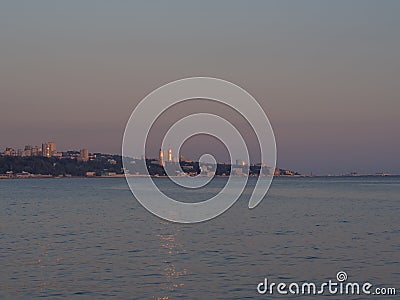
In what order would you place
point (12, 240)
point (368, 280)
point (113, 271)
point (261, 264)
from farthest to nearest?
point (12, 240) → point (261, 264) → point (113, 271) → point (368, 280)

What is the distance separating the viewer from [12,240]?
44.3 meters

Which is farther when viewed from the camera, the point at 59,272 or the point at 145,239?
the point at 145,239

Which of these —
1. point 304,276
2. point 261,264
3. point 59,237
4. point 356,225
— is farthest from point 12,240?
point 356,225

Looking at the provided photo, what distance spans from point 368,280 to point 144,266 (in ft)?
34.5

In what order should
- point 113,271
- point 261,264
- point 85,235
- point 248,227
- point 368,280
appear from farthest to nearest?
point 248,227, point 85,235, point 261,264, point 113,271, point 368,280

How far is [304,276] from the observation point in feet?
99.2

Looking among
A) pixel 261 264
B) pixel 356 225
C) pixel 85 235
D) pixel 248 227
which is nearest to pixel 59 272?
pixel 261 264

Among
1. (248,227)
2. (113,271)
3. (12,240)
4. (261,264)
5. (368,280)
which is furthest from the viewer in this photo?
(248,227)

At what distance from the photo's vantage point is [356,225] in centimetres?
5659

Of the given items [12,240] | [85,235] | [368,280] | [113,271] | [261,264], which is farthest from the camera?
[85,235]

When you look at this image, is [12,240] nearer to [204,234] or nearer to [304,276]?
[204,234]

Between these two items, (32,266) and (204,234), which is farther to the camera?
(204,234)

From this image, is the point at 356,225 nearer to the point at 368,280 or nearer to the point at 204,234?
the point at 204,234

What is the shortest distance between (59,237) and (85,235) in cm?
208
